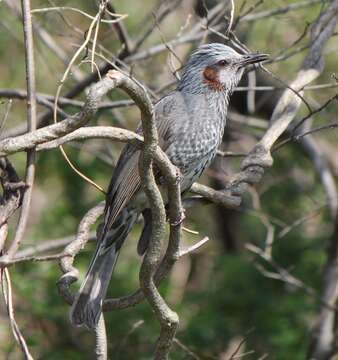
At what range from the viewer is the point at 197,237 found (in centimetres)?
794

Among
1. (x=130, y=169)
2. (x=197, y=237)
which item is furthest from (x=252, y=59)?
(x=197, y=237)

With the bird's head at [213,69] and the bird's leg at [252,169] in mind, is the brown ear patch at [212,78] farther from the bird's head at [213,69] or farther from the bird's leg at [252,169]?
the bird's leg at [252,169]

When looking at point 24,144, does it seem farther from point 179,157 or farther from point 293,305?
point 293,305

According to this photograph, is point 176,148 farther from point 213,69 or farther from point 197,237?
point 197,237

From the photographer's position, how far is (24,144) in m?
3.17

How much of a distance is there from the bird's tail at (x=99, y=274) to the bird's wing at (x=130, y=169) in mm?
140

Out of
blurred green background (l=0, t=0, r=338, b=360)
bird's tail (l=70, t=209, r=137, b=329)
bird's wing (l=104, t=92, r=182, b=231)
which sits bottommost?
blurred green background (l=0, t=0, r=338, b=360)

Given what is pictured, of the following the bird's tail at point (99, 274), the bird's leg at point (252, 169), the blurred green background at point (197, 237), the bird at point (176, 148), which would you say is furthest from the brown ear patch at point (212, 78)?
the bird's tail at point (99, 274)

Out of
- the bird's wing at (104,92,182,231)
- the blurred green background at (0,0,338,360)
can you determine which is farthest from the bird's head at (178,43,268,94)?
the blurred green background at (0,0,338,360)

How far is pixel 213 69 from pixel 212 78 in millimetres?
57

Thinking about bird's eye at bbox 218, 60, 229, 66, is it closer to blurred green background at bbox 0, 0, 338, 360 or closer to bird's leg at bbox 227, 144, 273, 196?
blurred green background at bbox 0, 0, 338, 360

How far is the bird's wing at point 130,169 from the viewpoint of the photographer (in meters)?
4.48

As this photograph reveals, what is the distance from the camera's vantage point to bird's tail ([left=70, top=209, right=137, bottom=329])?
4.08m

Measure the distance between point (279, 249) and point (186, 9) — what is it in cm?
215
